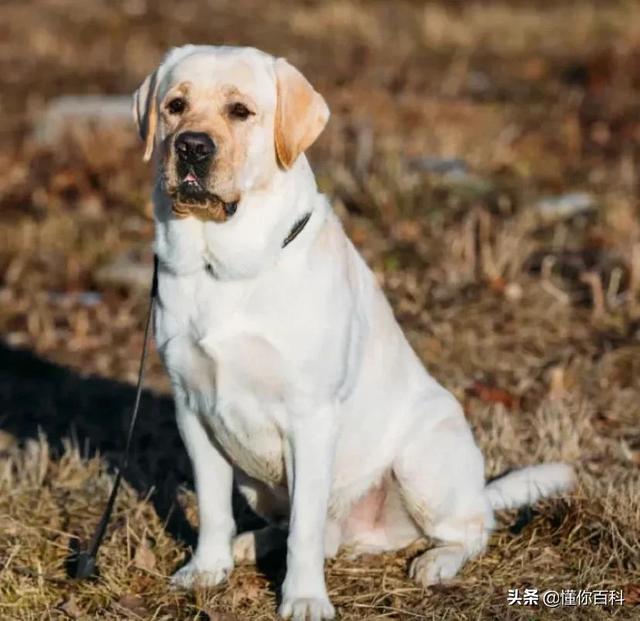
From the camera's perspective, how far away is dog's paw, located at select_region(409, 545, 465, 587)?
423 centimetres

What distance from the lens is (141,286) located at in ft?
25.3

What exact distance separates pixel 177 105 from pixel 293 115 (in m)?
0.34

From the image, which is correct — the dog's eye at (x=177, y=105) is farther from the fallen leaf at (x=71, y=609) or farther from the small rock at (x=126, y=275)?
the small rock at (x=126, y=275)

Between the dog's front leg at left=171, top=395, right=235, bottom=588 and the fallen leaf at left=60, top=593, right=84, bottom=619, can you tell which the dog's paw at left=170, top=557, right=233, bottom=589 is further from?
the fallen leaf at left=60, top=593, right=84, bottom=619

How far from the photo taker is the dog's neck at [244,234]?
3.86 metres

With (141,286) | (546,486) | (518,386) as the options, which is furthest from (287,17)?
(546,486)

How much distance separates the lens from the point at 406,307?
23.3ft

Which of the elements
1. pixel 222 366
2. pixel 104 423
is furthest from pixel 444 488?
pixel 104 423

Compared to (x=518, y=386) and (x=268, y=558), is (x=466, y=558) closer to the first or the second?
(x=268, y=558)

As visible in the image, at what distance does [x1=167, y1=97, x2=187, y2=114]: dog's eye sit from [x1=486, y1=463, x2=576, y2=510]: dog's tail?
1.72 metres

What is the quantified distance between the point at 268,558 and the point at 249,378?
2.94 feet

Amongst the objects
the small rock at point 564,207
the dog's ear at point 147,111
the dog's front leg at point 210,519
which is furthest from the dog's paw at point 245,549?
the small rock at point 564,207

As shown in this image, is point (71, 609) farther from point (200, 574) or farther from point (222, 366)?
point (222, 366)

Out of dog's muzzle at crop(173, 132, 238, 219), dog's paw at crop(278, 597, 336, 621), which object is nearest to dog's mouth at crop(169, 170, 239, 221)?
dog's muzzle at crop(173, 132, 238, 219)
